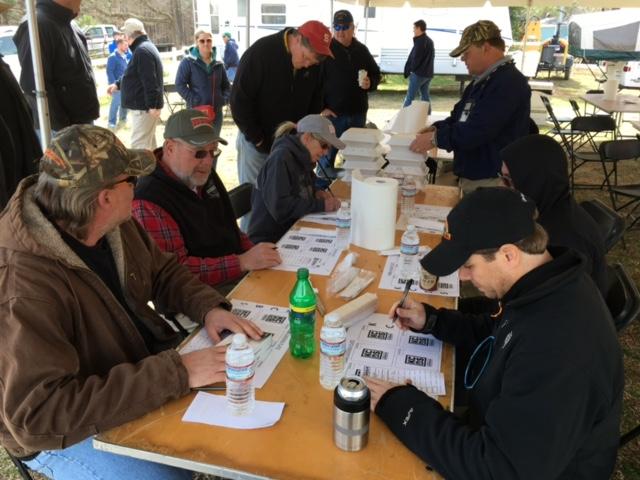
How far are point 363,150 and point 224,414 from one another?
2555mm

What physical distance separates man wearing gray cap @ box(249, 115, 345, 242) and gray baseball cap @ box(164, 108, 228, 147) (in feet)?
2.14

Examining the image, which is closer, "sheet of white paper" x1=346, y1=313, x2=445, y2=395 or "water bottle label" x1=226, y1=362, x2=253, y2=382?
"water bottle label" x1=226, y1=362, x2=253, y2=382

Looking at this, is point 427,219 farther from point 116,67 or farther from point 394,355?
point 116,67

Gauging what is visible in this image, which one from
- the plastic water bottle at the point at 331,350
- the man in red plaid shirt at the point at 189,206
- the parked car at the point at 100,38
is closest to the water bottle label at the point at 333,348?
the plastic water bottle at the point at 331,350

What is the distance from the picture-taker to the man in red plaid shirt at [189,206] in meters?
2.12

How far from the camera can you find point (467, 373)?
5.44 feet

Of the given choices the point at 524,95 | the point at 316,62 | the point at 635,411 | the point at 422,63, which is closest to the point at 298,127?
the point at 316,62

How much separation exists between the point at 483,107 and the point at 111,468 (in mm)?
2957

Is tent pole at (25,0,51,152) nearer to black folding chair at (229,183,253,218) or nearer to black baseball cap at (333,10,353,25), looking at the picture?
black folding chair at (229,183,253,218)

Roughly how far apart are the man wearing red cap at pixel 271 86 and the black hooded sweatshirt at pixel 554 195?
1.85 m

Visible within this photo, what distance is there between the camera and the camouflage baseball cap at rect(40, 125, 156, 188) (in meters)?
1.33

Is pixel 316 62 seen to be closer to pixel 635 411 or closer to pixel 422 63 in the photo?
pixel 635 411

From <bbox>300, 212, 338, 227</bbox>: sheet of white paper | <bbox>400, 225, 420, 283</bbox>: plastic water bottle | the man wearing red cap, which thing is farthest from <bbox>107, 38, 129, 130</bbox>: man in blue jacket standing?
<bbox>400, 225, 420, 283</bbox>: plastic water bottle

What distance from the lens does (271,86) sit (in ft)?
12.7
